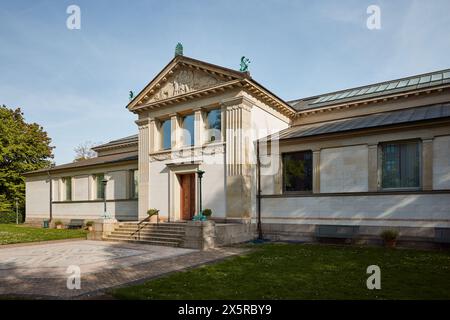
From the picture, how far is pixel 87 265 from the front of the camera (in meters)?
11.0

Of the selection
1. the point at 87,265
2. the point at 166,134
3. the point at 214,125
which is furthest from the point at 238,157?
the point at 87,265

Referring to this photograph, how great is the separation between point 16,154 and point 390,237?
44.5 m

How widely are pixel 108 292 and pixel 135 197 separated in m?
17.3

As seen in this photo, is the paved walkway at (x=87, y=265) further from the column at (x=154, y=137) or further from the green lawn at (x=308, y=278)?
the column at (x=154, y=137)

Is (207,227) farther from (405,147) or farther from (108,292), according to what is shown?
(405,147)

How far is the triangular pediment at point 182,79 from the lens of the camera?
18.0 metres

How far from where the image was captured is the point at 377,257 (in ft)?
38.0

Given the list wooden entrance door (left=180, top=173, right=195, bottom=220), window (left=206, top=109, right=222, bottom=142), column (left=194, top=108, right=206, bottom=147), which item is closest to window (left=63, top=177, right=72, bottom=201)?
wooden entrance door (left=180, top=173, right=195, bottom=220)

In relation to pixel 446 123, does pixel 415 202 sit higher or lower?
lower

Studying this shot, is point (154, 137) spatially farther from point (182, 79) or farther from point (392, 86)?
point (392, 86)

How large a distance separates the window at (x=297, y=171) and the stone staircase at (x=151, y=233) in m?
6.39

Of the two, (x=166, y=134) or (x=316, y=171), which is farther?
(x=166, y=134)

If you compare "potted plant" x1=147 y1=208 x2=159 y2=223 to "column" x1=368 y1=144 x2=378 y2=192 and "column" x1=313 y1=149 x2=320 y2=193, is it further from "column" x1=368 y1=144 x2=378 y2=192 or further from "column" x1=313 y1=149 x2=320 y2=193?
"column" x1=368 y1=144 x2=378 y2=192
